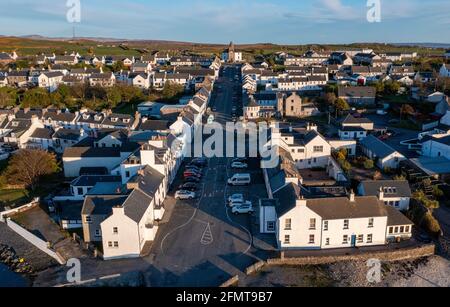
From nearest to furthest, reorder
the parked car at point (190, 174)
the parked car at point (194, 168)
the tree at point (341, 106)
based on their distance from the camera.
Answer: the parked car at point (190, 174)
the parked car at point (194, 168)
the tree at point (341, 106)

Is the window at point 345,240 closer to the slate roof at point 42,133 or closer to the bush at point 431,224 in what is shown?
the bush at point 431,224

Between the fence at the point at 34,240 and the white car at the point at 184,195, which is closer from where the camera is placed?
the fence at the point at 34,240

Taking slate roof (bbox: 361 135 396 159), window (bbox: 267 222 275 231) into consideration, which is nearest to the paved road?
window (bbox: 267 222 275 231)

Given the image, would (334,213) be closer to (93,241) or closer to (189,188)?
(189,188)

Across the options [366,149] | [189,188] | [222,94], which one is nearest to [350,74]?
[222,94]

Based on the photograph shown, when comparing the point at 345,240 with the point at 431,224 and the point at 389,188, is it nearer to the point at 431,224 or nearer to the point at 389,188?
the point at 431,224

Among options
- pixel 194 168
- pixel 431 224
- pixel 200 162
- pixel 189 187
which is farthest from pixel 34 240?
pixel 431 224

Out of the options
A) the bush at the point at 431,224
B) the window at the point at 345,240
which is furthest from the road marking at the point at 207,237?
the bush at the point at 431,224
